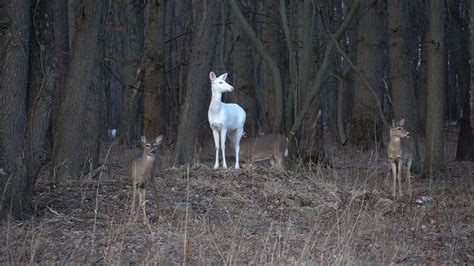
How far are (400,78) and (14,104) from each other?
9.25 m

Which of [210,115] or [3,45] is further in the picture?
[210,115]

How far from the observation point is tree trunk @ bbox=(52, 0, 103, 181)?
1251cm

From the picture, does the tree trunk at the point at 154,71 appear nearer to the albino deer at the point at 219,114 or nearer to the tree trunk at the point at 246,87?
the tree trunk at the point at 246,87

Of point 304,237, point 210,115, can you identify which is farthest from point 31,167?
point 210,115

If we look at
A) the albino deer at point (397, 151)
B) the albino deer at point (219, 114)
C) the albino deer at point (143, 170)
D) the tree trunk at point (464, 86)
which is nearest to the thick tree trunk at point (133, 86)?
the albino deer at point (219, 114)

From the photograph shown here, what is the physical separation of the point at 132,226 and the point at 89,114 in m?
4.88

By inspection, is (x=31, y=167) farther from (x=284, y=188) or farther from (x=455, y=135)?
(x=455, y=135)

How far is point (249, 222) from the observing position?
10.6 m

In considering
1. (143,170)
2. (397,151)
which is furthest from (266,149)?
(143,170)

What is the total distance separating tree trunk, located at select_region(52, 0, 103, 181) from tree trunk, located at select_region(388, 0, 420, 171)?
615 centimetres

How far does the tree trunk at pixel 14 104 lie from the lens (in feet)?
30.4

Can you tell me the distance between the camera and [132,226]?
959 cm

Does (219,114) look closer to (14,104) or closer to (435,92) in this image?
(435,92)

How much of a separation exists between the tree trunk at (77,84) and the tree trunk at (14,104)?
118 inches
